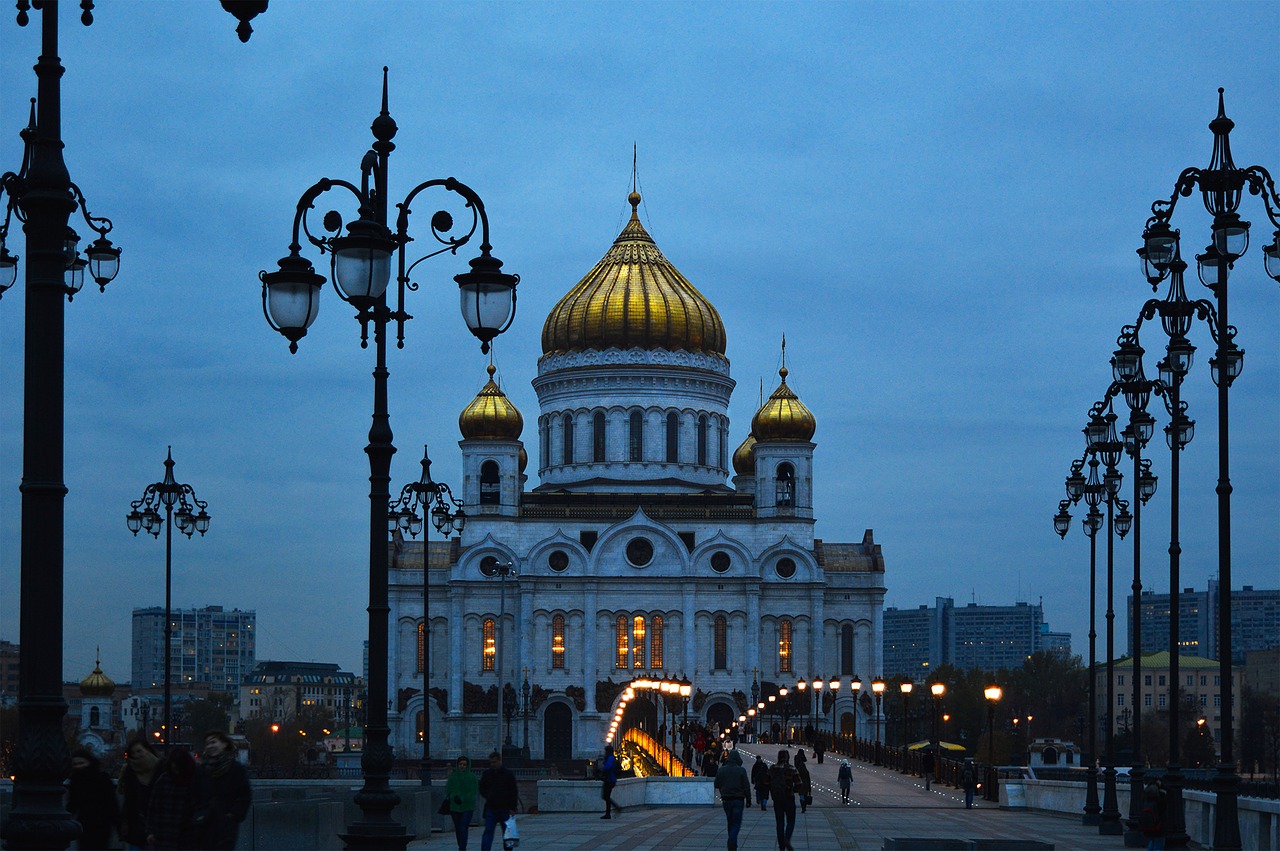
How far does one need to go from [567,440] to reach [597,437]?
5.85 feet

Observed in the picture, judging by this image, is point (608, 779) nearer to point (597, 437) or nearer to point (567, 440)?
point (597, 437)

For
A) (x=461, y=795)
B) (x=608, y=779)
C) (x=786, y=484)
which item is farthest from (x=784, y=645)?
(x=461, y=795)

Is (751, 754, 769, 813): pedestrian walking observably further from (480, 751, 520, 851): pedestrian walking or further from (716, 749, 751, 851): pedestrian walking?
(480, 751, 520, 851): pedestrian walking

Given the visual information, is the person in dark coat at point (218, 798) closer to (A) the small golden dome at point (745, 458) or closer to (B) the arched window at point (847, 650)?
(B) the arched window at point (847, 650)

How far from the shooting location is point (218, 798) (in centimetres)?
1341

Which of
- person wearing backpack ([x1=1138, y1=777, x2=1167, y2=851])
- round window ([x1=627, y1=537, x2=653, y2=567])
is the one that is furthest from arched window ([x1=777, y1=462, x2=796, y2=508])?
person wearing backpack ([x1=1138, y1=777, x2=1167, y2=851])

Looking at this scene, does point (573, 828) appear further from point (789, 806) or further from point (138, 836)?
point (138, 836)

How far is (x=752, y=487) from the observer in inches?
3807

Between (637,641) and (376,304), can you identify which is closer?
(376,304)

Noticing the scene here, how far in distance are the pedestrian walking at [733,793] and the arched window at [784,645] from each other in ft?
207

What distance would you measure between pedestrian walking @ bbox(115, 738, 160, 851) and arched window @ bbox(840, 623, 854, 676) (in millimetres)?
75854

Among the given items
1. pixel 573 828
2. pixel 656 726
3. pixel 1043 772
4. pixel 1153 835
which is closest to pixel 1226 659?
pixel 1153 835

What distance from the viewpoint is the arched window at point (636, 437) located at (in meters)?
90.9

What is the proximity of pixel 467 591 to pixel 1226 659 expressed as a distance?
69317 millimetres
